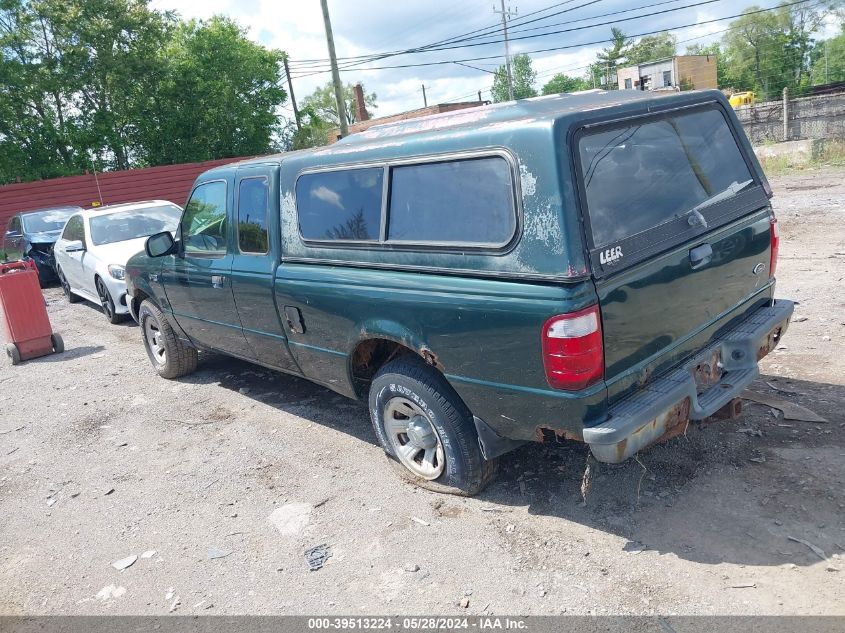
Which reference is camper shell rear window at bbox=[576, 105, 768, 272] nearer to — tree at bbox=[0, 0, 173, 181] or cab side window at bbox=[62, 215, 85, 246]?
cab side window at bbox=[62, 215, 85, 246]

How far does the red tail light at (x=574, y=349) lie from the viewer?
2.88m

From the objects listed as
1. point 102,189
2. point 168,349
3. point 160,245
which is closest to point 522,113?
point 160,245

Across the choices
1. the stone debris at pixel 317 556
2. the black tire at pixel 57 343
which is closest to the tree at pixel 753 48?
the black tire at pixel 57 343

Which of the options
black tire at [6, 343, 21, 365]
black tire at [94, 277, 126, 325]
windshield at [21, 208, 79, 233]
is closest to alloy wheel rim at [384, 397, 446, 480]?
black tire at [6, 343, 21, 365]

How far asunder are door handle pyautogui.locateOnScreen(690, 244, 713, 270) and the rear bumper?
488mm

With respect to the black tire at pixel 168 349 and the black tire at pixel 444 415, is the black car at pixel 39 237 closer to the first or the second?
the black tire at pixel 168 349

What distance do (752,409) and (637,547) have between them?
1667 millimetres

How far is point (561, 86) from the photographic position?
385ft

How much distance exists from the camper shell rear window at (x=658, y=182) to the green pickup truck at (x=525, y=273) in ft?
0.03

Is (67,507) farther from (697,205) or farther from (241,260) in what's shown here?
(697,205)

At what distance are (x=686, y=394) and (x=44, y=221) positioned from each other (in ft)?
45.5

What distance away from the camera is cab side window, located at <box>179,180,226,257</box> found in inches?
201

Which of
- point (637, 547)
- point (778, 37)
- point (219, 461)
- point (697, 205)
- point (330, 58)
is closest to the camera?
point (637, 547)

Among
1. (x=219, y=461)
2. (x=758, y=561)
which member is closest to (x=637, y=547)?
(x=758, y=561)
